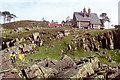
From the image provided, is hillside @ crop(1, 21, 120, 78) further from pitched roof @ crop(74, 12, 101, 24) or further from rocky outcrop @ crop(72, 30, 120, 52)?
pitched roof @ crop(74, 12, 101, 24)

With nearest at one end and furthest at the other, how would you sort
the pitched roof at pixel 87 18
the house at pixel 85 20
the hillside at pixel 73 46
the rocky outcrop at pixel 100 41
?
1. the hillside at pixel 73 46
2. the rocky outcrop at pixel 100 41
3. the house at pixel 85 20
4. the pitched roof at pixel 87 18

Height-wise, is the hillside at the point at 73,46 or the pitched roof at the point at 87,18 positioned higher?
the pitched roof at the point at 87,18

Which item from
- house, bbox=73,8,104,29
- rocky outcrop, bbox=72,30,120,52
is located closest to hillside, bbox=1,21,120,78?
rocky outcrop, bbox=72,30,120,52

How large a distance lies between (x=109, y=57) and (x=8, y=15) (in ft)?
425

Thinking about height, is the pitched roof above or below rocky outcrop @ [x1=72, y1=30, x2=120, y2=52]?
above

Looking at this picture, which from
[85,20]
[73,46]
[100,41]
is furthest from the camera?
[85,20]

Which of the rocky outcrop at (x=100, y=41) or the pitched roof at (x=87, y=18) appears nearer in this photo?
the rocky outcrop at (x=100, y=41)

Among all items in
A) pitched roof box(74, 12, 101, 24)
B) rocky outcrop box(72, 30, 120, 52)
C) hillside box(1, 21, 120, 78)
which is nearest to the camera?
hillside box(1, 21, 120, 78)

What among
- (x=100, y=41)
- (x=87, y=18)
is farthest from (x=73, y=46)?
(x=87, y=18)

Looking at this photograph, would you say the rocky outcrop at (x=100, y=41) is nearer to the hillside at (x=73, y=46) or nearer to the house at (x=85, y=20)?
the hillside at (x=73, y=46)

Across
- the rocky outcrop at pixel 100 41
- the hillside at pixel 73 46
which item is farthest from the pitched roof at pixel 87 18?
the rocky outcrop at pixel 100 41

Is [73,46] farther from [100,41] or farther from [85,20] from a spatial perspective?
[85,20]

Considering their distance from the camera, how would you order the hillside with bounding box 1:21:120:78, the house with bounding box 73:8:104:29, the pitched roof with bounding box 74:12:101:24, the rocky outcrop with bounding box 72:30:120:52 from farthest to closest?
1. the pitched roof with bounding box 74:12:101:24
2. the house with bounding box 73:8:104:29
3. the rocky outcrop with bounding box 72:30:120:52
4. the hillside with bounding box 1:21:120:78

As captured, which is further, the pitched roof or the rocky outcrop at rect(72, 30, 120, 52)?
the pitched roof
